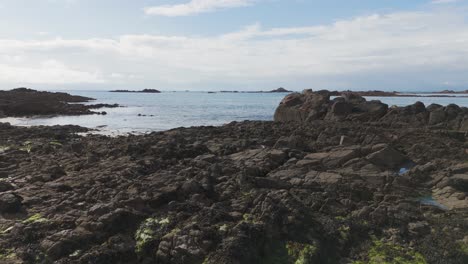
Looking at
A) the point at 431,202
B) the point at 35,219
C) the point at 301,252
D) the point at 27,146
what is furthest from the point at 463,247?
the point at 27,146

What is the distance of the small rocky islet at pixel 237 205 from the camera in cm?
1100

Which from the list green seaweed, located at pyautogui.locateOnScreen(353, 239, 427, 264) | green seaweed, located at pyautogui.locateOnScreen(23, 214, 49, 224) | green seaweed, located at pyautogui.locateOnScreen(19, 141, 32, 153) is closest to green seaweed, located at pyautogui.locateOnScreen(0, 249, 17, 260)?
green seaweed, located at pyautogui.locateOnScreen(23, 214, 49, 224)

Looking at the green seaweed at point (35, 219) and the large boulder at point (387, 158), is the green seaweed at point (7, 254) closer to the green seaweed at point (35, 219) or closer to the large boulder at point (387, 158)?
the green seaweed at point (35, 219)

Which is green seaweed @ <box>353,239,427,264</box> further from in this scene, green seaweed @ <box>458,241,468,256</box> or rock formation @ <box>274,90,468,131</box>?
rock formation @ <box>274,90,468,131</box>

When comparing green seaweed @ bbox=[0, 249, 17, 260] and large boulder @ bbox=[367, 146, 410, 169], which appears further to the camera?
large boulder @ bbox=[367, 146, 410, 169]

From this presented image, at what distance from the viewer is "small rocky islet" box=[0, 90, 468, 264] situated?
36.1 ft

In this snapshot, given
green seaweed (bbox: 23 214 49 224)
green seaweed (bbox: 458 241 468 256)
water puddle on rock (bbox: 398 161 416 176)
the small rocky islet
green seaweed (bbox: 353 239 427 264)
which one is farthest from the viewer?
water puddle on rock (bbox: 398 161 416 176)

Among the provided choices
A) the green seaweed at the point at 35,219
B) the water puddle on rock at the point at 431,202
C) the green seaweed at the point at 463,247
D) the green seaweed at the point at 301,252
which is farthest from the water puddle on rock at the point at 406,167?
the green seaweed at the point at 35,219

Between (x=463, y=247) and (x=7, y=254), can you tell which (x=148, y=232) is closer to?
(x=7, y=254)

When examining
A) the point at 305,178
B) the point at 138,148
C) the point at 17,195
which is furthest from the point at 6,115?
the point at 305,178

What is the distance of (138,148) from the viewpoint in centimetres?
2369

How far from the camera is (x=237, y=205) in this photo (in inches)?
533

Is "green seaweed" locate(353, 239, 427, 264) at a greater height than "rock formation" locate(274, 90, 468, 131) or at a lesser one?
lesser

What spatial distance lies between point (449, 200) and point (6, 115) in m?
61.5
